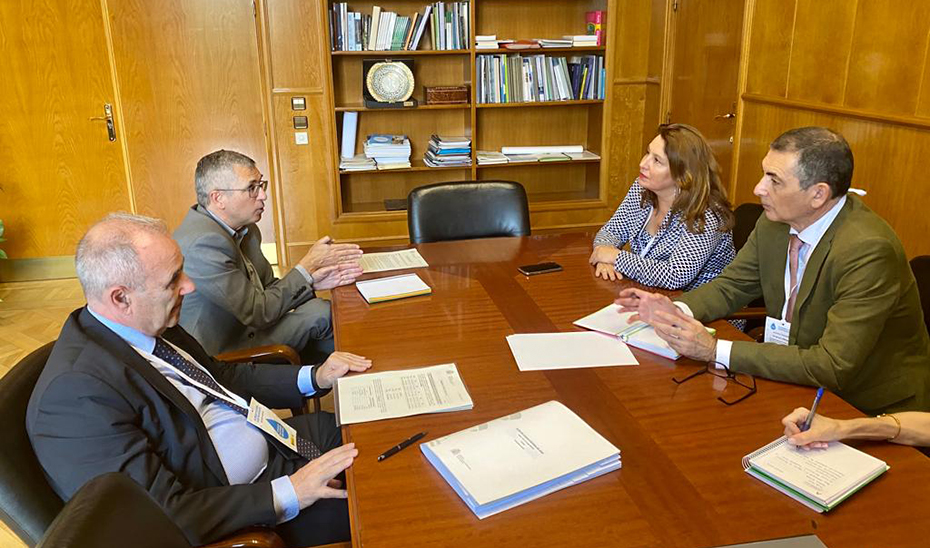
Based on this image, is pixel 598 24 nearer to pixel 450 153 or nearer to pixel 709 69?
pixel 709 69

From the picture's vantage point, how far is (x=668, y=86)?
4.74 m

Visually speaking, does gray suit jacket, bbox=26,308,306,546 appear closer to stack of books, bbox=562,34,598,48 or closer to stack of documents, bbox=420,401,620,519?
stack of documents, bbox=420,401,620,519

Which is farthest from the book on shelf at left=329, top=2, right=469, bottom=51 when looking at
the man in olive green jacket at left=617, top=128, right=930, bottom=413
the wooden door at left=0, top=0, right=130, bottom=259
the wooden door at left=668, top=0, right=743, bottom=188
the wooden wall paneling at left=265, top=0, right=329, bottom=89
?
the man in olive green jacket at left=617, top=128, right=930, bottom=413

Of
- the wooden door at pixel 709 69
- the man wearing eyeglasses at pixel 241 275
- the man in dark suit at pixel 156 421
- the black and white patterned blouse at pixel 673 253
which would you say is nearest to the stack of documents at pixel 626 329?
the black and white patterned blouse at pixel 673 253

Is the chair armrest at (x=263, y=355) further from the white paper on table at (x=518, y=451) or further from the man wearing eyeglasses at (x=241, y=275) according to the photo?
the white paper on table at (x=518, y=451)

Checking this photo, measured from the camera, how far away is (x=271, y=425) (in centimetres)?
173

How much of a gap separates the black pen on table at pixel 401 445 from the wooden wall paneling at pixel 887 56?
2.53 m

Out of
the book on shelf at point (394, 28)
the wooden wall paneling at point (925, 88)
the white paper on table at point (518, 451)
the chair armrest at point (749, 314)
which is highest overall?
the book on shelf at point (394, 28)

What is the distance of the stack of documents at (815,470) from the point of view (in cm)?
126

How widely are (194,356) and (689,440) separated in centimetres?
124

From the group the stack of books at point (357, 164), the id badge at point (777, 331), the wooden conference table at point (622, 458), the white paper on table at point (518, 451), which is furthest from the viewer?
the stack of books at point (357, 164)

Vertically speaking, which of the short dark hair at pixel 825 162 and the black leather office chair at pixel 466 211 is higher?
the short dark hair at pixel 825 162

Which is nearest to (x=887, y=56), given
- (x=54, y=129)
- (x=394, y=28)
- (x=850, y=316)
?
(x=850, y=316)

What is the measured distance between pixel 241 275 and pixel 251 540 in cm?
126
